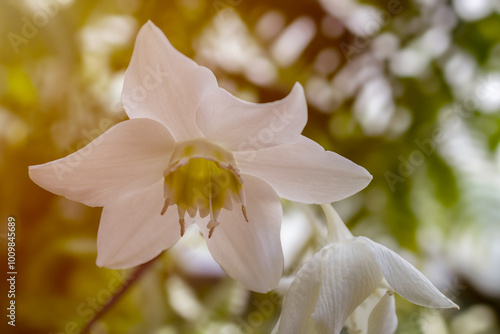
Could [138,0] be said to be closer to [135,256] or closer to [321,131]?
[321,131]

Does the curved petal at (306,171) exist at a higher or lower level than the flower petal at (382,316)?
higher

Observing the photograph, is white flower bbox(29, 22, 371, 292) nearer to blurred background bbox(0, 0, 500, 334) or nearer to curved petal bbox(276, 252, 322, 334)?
curved petal bbox(276, 252, 322, 334)

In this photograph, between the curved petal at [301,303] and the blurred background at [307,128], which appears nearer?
the curved petal at [301,303]

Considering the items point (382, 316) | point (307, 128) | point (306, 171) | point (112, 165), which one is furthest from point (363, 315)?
point (307, 128)

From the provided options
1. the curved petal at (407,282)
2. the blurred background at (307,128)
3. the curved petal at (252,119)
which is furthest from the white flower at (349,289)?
the blurred background at (307,128)

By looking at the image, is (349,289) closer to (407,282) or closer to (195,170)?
(407,282)

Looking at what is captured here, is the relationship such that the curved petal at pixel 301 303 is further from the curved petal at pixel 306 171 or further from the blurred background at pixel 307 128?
the blurred background at pixel 307 128
